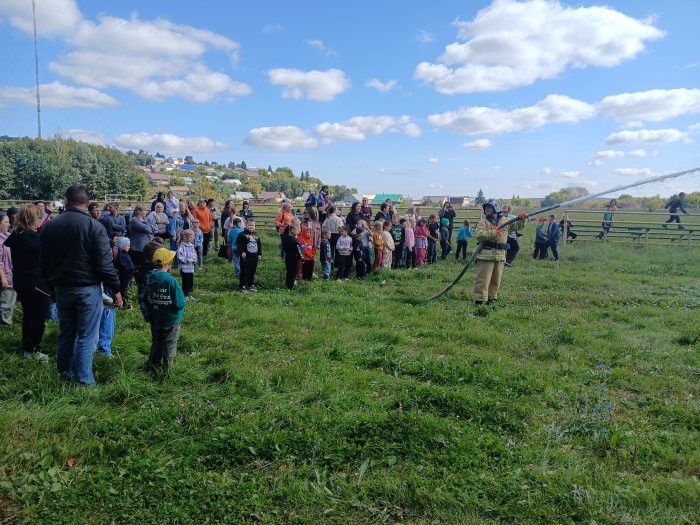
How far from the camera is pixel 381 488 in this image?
380cm

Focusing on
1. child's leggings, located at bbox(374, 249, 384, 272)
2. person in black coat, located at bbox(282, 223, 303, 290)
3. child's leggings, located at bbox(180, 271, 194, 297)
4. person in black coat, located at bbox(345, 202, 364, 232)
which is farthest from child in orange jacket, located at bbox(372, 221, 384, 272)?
child's leggings, located at bbox(180, 271, 194, 297)

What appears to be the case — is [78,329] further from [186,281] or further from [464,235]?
[464,235]

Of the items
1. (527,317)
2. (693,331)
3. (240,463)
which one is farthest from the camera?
(527,317)

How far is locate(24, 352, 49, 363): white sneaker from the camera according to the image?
568 cm

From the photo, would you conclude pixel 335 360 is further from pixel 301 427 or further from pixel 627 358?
pixel 627 358

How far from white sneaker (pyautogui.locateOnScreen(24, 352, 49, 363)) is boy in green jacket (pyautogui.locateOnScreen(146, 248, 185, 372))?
1.23m

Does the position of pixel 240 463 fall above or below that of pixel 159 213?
below

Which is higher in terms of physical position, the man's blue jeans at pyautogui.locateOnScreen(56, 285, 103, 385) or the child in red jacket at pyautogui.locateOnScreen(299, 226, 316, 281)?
the child in red jacket at pyautogui.locateOnScreen(299, 226, 316, 281)

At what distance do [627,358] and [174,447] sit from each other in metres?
5.98


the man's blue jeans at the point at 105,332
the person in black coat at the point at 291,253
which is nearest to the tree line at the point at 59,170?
the person in black coat at the point at 291,253

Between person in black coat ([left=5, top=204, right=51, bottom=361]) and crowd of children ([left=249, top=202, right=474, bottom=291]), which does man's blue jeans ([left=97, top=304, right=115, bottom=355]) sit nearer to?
person in black coat ([left=5, top=204, right=51, bottom=361])

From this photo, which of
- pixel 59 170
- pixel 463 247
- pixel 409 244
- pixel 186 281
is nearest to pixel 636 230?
pixel 463 247

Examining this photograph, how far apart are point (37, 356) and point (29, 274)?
102 centimetres

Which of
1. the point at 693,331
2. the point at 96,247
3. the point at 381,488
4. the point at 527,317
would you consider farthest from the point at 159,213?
the point at 693,331
